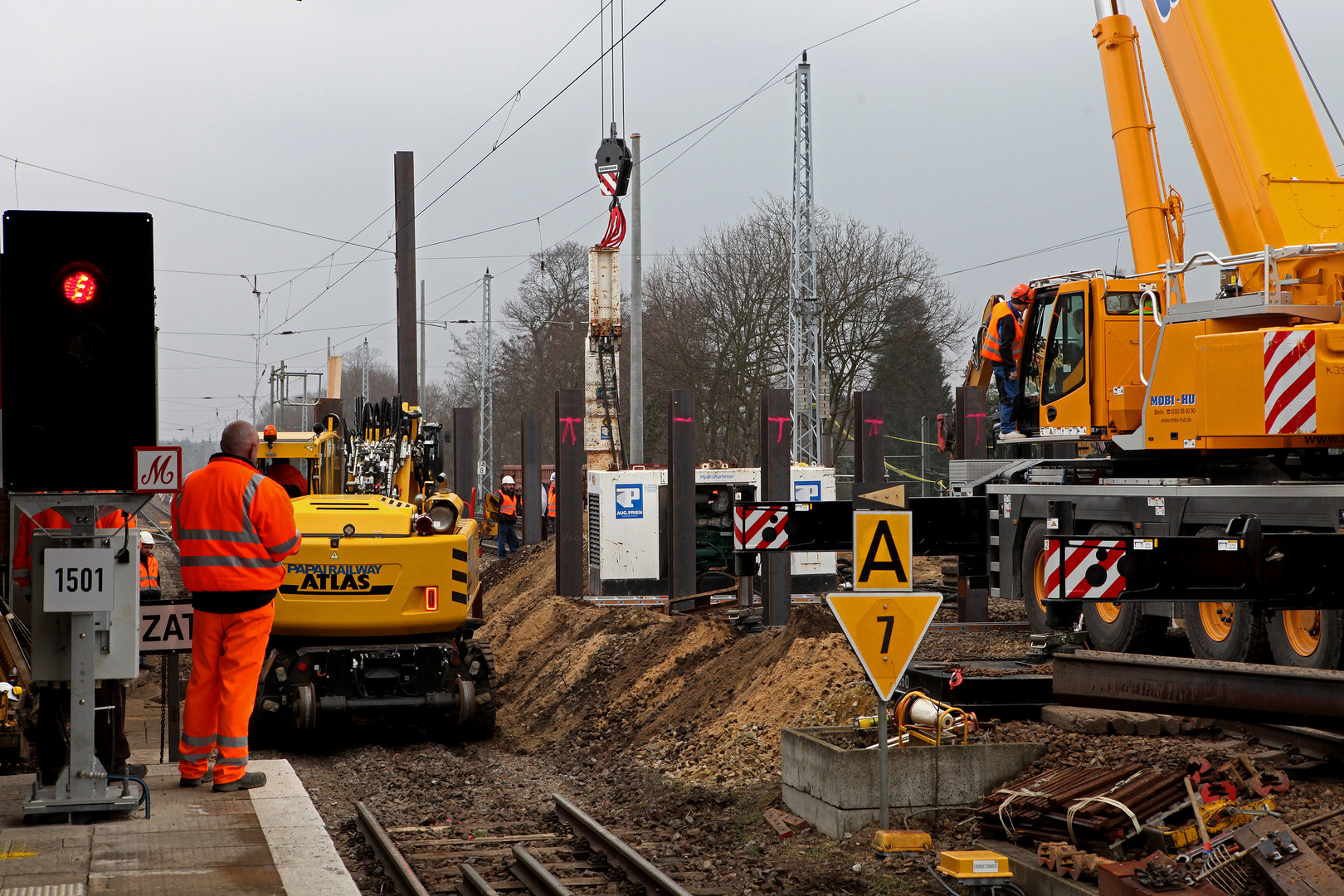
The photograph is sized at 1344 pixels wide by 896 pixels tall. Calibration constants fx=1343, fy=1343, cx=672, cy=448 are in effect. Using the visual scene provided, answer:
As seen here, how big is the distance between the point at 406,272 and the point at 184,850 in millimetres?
16755

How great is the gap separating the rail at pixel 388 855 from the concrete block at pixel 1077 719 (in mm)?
4152

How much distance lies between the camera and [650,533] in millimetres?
16922

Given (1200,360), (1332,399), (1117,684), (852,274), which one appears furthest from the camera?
(852,274)

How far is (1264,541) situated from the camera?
723cm

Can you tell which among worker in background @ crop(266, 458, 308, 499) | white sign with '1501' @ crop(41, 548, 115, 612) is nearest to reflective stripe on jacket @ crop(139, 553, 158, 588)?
worker in background @ crop(266, 458, 308, 499)

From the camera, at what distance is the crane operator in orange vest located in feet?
42.9

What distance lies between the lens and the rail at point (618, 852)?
271 inches

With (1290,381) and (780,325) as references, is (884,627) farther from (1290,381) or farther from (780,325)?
(780,325)

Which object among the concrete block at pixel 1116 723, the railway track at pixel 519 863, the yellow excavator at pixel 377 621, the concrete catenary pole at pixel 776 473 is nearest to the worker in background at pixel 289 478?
the yellow excavator at pixel 377 621

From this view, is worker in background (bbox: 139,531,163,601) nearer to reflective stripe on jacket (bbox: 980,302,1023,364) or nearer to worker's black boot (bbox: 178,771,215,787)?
worker's black boot (bbox: 178,771,215,787)

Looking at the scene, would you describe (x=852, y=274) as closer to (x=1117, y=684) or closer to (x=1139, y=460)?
(x=1139, y=460)

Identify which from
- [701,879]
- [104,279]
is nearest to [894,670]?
[701,879]

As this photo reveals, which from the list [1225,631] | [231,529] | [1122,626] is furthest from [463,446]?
[231,529]

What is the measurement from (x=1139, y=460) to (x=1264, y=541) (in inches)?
174
